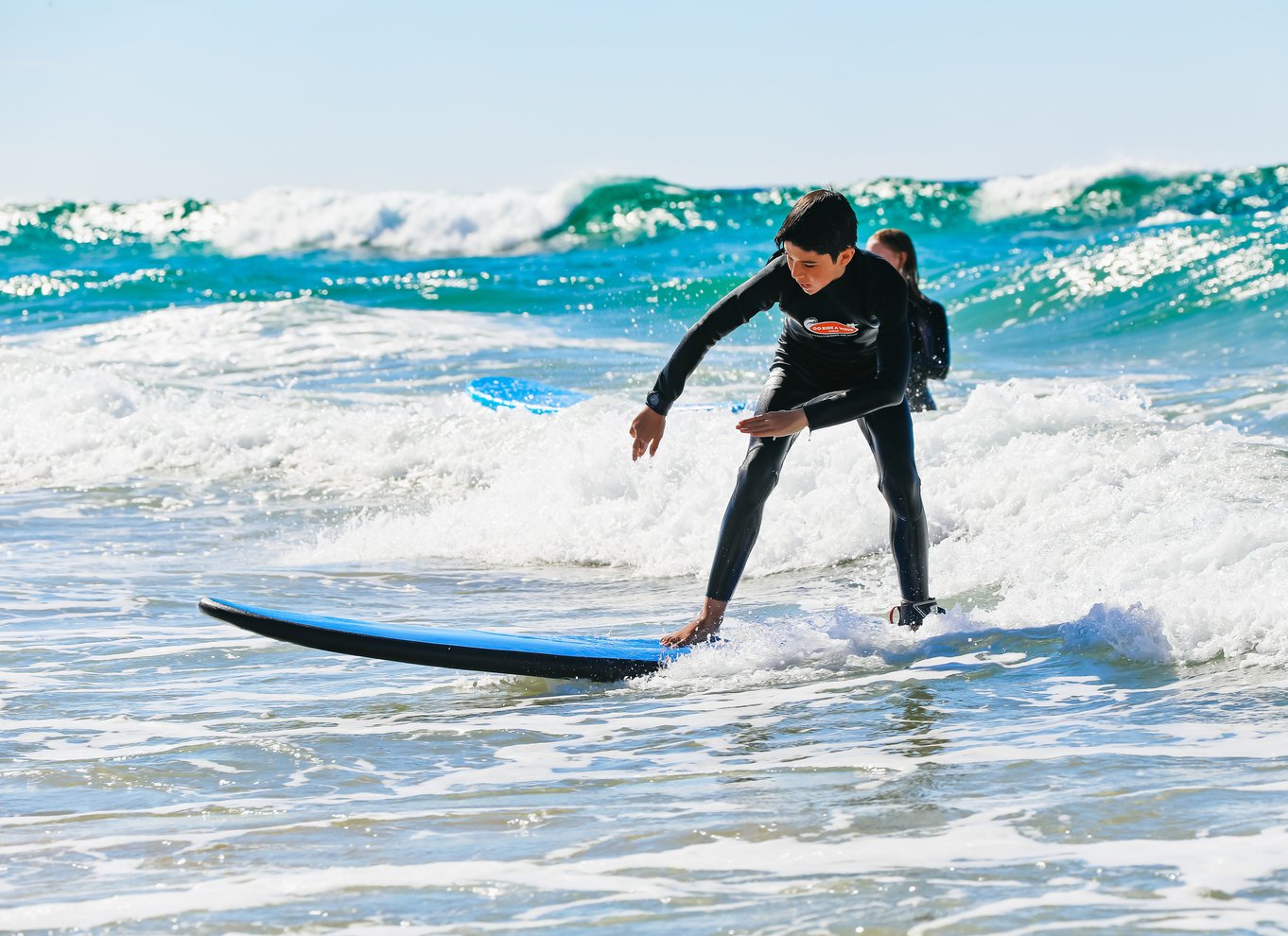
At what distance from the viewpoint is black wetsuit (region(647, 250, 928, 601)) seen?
14.8 feet

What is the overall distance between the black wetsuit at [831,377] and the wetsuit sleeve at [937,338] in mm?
2418

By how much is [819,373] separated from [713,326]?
0.40 m

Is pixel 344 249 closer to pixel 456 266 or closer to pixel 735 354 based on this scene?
pixel 456 266

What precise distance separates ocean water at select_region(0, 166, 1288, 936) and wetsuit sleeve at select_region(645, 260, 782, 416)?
91 cm

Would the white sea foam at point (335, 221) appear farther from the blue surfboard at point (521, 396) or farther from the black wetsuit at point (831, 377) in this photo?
the black wetsuit at point (831, 377)

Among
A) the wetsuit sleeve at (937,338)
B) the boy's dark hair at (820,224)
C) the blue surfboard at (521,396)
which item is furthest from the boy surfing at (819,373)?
the blue surfboard at (521,396)

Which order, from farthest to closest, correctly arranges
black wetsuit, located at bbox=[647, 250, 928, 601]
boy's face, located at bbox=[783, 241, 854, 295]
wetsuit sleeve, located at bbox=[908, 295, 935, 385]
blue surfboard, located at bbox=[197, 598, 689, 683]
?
1. wetsuit sleeve, located at bbox=[908, 295, 935, 385]
2. blue surfboard, located at bbox=[197, 598, 689, 683]
3. black wetsuit, located at bbox=[647, 250, 928, 601]
4. boy's face, located at bbox=[783, 241, 854, 295]

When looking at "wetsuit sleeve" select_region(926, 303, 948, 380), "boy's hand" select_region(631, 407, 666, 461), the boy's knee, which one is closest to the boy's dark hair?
"boy's hand" select_region(631, 407, 666, 461)

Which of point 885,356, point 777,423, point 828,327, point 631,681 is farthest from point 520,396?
point 777,423

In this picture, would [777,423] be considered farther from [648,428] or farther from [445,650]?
[445,650]

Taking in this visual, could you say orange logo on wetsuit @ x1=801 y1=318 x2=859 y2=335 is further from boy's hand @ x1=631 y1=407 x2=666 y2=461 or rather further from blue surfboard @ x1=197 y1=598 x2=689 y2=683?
blue surfboard @ x1=197 y1=598 x2=689 y2=683

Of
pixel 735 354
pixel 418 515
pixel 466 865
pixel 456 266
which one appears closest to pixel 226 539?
pixel 418 515

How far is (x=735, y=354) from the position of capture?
52.7 feet

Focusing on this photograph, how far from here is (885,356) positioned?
4500 mm
